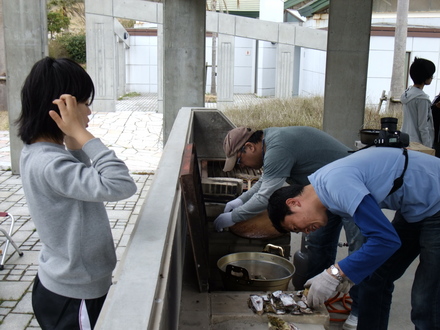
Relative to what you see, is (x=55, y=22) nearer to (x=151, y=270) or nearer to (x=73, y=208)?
(x=73, y=208)

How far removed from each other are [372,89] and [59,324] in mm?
21944

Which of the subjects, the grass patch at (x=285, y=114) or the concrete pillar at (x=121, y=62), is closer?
the grass patch at (x=285, y=114)

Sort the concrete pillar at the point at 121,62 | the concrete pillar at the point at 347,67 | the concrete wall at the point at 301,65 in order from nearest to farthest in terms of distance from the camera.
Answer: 1. the concrete pillar at the point at 347,67
2. the concrete wall at the point at 301,65
3. the concrete pillar at the point at 121,62

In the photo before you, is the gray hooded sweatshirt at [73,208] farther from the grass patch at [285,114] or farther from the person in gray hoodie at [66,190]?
the grass patch at [285,114]

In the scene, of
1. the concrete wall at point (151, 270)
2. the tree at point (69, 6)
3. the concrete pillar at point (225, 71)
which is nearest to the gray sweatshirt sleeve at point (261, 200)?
the concrete wall at point (151, 270)

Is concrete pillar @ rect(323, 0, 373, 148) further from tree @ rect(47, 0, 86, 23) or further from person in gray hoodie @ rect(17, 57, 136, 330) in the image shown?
tree @ rect(47, 0, 86, 23)

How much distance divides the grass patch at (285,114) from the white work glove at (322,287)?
34.8 ft

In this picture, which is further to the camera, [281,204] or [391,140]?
[391,140]

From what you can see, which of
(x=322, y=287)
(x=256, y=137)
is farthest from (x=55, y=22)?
(x=322, y=287)

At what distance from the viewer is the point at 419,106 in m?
7.06

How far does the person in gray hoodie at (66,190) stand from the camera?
2.10 meters

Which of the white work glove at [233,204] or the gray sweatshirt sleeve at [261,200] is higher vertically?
the gray sweatshirt sleeve at [261,200]

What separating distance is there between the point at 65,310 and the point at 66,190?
0.57m

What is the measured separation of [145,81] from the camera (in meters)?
29.9
